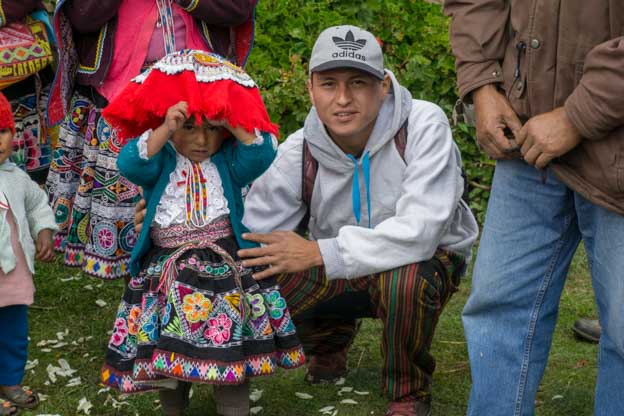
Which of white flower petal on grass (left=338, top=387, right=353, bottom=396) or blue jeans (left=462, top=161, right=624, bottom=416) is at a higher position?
blue jeans (left=462, top=161, right=624, bottom=416)

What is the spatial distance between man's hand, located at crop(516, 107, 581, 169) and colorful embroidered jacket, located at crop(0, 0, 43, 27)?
2288 mm

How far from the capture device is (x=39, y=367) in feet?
14.2

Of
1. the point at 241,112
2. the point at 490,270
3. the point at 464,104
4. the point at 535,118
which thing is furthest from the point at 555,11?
the point at 241,112

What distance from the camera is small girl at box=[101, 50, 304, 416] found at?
3.21 metres

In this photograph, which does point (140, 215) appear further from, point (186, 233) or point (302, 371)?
point (302, 371)

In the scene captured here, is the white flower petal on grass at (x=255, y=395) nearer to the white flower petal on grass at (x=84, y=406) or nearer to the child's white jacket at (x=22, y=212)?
the white flower petal on grass at (x=84, y=406)

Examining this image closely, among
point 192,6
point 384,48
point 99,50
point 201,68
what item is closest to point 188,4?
point 192,6

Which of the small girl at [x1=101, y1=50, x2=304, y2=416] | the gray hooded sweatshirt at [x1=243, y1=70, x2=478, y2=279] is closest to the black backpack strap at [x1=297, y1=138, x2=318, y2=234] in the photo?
the gray hooded sweatshirt at [x1=243, y1=70, x2=478, y2=279]

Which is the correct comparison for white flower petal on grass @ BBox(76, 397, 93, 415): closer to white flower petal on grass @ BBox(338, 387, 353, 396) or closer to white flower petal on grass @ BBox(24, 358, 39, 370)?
white flower petal on grass @ BBox(24, 358, 39, 370)

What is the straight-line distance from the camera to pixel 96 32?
4105mm

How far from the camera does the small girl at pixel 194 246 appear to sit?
3.21 metres

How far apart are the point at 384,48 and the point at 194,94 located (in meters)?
3.33

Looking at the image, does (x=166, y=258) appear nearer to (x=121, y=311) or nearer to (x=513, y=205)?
(x=121, y=311)

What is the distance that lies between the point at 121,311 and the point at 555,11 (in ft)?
5.64
